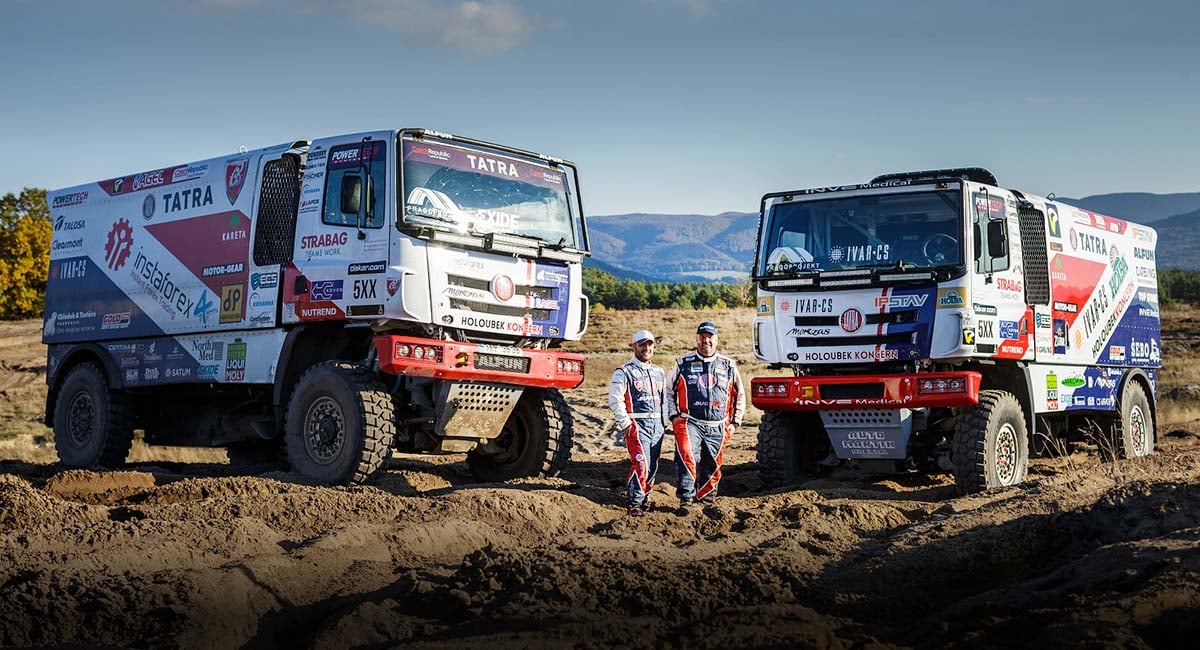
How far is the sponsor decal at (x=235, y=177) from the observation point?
539 inches

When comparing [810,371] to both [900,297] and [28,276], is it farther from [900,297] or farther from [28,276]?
[28,276]

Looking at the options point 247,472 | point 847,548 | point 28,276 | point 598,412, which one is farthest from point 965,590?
point 28,276

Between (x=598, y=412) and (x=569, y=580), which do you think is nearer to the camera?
(x=569, y=580)

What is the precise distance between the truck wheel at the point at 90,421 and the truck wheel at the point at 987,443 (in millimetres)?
9551

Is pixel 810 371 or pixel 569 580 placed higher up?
pixel 810 371

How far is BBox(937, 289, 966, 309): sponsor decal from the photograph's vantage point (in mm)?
12203

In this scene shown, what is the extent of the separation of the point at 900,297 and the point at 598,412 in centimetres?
1241

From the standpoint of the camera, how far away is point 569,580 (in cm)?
751

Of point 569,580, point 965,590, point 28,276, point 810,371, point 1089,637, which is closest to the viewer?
point 1089,637

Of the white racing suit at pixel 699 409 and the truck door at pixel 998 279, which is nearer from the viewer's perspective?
the white racing suit at pixel 699 409

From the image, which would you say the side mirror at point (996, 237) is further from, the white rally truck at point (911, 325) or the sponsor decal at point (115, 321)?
the sponsor decal at point (115, 321)

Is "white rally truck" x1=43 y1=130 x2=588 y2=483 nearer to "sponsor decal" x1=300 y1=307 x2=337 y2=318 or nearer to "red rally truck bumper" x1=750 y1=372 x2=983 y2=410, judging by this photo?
"sponsor decal" x1=300 y1=307 x2=337 y2=318

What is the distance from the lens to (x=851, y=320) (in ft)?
41.7

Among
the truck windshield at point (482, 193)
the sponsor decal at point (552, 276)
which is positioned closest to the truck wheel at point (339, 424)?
the truck windshield at point (482, 193)
